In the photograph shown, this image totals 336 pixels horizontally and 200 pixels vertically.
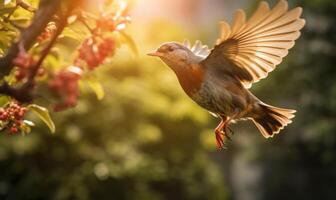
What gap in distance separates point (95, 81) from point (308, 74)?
59.7 feet

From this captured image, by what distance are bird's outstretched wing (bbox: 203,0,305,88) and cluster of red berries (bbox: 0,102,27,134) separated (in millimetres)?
1010

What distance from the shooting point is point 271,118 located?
15.6 feet

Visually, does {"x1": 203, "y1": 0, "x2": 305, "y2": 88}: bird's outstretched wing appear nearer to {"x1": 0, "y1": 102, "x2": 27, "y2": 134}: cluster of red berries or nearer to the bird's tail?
the bird's tail

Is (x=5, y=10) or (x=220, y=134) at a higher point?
(x=5, y=10)

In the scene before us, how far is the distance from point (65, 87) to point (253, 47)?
229cm

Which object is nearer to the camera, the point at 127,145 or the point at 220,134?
the point at 220,134

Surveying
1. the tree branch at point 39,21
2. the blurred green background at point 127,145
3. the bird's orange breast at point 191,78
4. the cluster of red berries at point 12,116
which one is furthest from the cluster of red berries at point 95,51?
the blurred green background at point 127,145

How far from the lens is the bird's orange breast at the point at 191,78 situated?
3.80m

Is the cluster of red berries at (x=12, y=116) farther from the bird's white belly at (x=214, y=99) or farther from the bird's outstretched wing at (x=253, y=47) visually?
the bird's white belly at (x=214, y=99)

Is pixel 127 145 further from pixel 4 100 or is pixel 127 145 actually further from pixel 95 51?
pixel 95 51

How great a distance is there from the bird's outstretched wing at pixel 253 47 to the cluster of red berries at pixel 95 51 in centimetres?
76

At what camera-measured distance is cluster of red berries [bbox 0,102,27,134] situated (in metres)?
2.67

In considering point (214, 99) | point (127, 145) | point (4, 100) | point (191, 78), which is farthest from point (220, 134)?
point (127, 145)

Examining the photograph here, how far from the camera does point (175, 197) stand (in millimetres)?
12656
